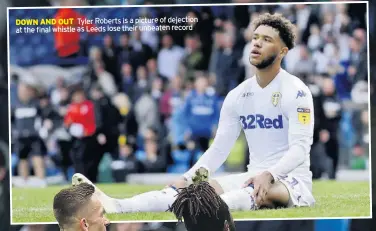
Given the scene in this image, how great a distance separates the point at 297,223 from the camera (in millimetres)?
6578

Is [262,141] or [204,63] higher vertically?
[204,63]

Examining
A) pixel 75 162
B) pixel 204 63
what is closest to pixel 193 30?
pixel 204 63

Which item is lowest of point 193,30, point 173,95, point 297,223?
point 297,223

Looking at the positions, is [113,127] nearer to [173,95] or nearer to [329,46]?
[173,95]

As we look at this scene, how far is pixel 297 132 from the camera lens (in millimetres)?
6500

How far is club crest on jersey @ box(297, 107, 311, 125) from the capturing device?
6504 millimetres

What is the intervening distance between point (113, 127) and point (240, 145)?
3.27 feet

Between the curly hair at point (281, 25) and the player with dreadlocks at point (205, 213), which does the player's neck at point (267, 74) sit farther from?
the player with dreadlocks at point (205, 213)

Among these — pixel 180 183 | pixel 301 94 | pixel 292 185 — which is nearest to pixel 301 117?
pixel 301 94

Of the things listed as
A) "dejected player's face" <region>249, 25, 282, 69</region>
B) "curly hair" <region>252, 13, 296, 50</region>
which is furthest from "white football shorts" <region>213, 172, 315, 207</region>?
"curly hair" <region>252, 13, 296, 50</region>

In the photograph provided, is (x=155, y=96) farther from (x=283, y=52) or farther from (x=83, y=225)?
(x=83, y=225)

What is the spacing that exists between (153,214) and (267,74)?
140 cm

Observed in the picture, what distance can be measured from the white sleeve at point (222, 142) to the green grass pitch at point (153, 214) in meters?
0.39

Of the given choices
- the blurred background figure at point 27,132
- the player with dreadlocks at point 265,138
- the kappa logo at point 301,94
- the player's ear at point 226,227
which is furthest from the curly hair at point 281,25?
the player's ear at point 226,227
